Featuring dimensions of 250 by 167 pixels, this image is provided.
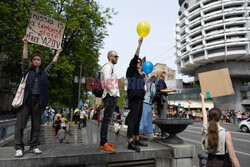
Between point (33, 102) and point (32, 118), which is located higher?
point (33, 102)

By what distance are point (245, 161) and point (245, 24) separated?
44202 millimetres

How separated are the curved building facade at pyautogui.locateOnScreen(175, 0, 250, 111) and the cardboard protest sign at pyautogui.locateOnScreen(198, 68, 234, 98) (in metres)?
41.4

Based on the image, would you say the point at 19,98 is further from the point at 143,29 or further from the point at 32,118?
the point at 143,29

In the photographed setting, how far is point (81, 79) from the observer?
59.5 feet

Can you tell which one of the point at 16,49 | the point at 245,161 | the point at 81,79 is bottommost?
the point at 245,161

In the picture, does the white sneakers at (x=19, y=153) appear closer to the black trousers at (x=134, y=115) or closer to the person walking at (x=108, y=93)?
the person walking at (x=108, y=93)

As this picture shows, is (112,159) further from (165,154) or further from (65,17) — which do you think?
(65,17)

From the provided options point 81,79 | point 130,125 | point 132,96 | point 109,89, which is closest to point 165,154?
point 130,125

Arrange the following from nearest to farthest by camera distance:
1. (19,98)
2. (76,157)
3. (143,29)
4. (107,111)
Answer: (76,157)
(19,98)
(107,111)
(143,29)

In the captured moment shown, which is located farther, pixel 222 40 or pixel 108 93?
pixel 222 40

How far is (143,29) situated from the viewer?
3.43 meters

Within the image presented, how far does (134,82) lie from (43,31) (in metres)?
2.36

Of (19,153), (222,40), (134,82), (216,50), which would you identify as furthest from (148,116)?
(216,50)

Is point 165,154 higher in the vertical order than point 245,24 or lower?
lower
